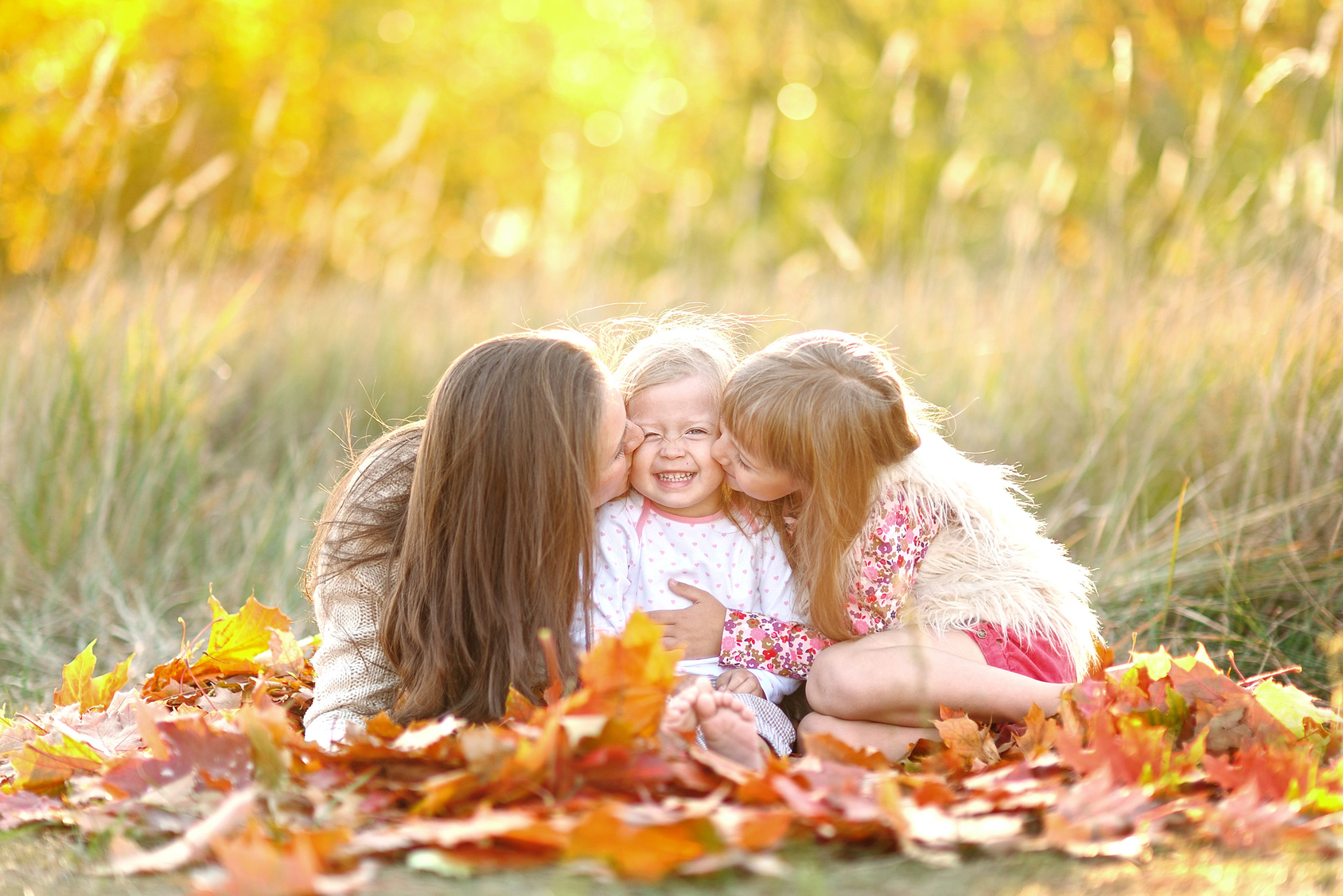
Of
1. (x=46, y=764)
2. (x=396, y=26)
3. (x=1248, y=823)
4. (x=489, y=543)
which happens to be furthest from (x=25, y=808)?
(x=396, y=26)

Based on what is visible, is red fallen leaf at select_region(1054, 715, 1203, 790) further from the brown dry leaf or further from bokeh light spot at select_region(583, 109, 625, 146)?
bokeh light spot at select_region(583, 109, 625, 146)

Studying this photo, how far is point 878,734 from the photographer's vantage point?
89.0 inches

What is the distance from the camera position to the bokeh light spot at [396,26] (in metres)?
13.9

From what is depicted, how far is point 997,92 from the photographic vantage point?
11.8 meters

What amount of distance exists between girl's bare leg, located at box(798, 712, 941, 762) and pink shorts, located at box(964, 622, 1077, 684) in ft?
0.71

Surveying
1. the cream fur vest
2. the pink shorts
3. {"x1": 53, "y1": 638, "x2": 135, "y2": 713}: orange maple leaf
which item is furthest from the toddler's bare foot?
{"x1": 53, "y1": 638, "x2": 135, "y2": 713}: orange maple leaf

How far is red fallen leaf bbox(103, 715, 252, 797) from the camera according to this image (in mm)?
1749

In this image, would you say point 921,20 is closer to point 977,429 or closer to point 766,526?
point 977,429

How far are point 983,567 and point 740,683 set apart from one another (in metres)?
0.57

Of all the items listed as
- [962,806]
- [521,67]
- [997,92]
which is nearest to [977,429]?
[962,806]

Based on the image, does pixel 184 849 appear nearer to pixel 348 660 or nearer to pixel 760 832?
pixel 760 832

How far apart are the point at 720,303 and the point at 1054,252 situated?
60.0 inches

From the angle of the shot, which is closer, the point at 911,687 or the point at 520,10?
the point at 911,687

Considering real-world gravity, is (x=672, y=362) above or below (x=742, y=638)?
above
